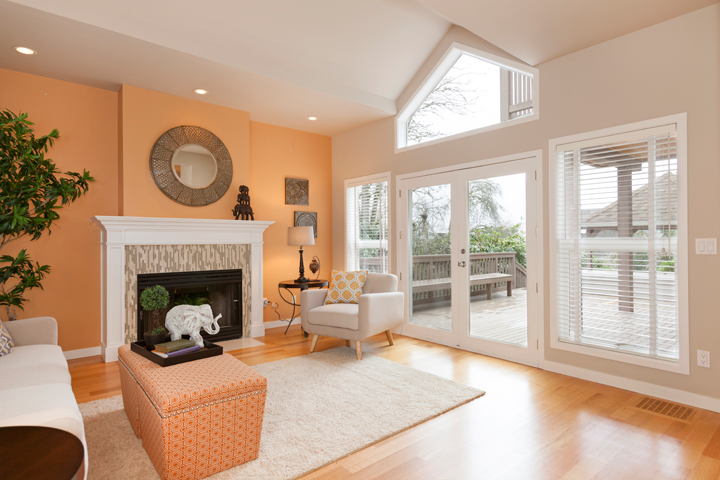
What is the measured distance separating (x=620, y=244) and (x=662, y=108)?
3.34 feet

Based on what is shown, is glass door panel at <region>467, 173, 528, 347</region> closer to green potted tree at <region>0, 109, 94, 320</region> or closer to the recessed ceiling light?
green potted tree at <region>0, 109, 94, 320</region>

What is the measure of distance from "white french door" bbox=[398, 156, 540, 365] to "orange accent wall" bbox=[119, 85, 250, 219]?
2.22 m

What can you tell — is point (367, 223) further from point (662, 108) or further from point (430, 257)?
point (662, 108)

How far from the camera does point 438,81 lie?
461 cm

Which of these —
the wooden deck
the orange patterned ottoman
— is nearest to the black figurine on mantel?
the wooden deck

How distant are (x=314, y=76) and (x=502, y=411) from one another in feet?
11.6

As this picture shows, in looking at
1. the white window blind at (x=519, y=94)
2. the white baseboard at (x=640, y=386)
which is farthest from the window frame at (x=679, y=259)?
the white window blind at (x=519, y=94)

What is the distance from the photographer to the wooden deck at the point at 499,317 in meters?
3.70

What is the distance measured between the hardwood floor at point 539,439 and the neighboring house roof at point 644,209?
1.28 metres

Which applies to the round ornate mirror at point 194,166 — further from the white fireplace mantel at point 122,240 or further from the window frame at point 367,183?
the window frame at point 367,183

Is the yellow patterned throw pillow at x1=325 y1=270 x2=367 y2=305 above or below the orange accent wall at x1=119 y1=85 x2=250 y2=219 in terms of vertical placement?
below

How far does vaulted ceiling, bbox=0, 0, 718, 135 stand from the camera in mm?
2861

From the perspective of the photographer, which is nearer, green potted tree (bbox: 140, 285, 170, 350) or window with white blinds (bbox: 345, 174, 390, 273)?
green potted tree (bbox: 140, 285, 170, 350)

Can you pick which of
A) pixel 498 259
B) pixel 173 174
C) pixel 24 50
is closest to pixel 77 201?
pixel 173 174
